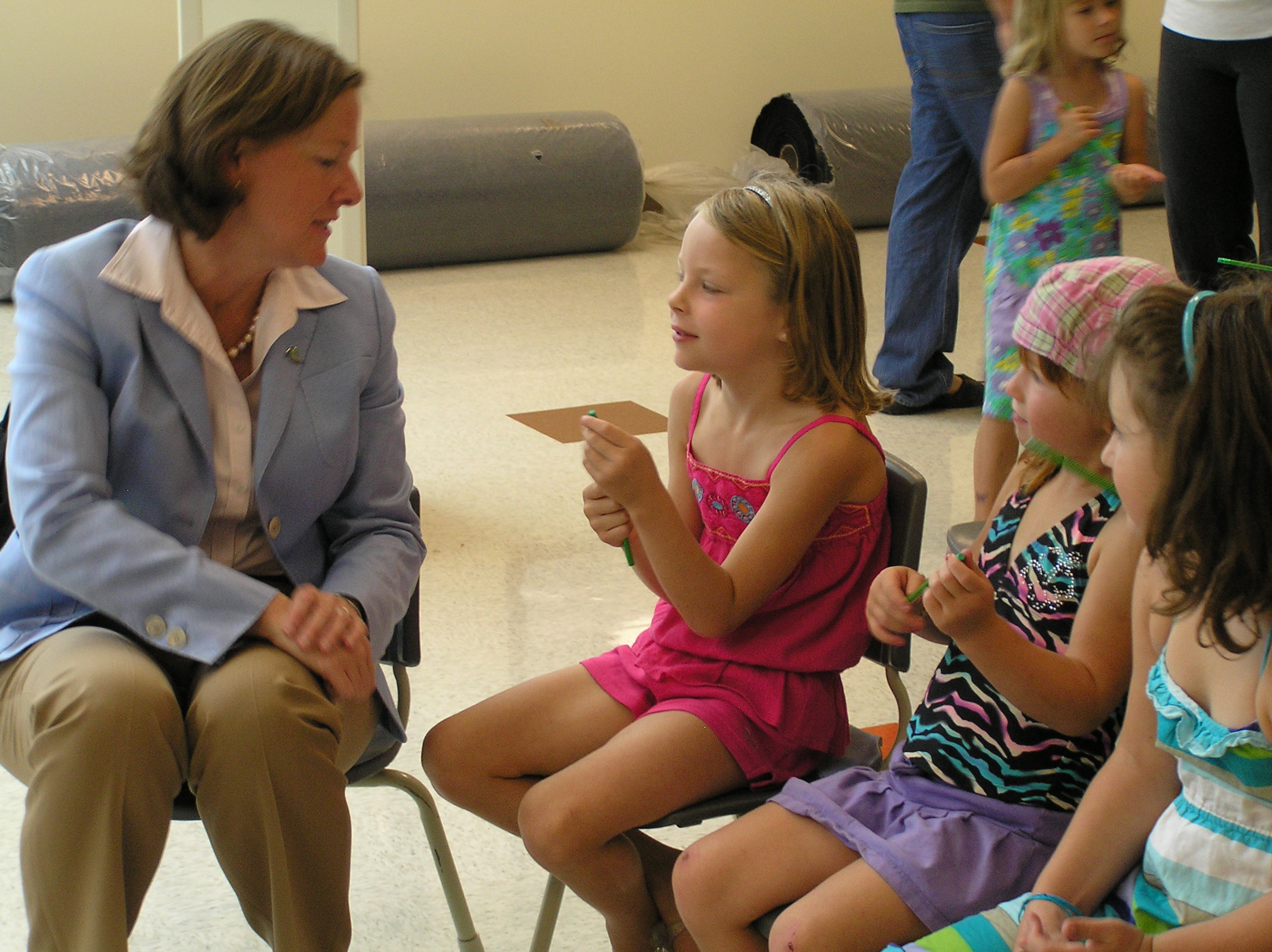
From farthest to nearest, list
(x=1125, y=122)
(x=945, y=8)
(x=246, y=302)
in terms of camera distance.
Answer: (x=945, y=8) < (x=1125, y=122) < (x=246, y=302)

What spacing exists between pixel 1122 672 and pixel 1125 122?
1528 mm

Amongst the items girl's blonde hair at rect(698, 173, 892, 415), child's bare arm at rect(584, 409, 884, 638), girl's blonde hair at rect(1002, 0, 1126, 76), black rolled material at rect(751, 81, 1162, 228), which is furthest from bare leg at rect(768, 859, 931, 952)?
black rolled material at rect(751, 81, 1162, 228)

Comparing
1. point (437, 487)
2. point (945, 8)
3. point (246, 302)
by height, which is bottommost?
point (437, 487)

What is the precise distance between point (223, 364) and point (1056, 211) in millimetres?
1555

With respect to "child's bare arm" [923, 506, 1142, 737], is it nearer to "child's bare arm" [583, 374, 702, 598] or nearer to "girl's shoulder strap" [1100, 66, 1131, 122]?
"child's bare arm" [583, 374, 702, 598]

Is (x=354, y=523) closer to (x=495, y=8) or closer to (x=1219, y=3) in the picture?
(x=1219, y=3)

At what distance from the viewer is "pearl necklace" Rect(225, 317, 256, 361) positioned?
4.85 ft

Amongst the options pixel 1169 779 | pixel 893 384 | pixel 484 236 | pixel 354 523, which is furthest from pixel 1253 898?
pixel 484 236

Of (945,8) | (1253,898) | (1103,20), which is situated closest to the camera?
(1253,898)

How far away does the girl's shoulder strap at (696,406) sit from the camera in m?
1.61

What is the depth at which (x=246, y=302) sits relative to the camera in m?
1.50

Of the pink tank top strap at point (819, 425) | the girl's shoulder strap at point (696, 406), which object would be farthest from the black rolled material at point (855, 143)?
the pink tank top strap at point (819, 425)

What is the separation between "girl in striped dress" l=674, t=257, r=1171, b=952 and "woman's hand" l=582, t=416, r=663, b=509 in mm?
258

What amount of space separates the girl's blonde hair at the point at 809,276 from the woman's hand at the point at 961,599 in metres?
0.38
